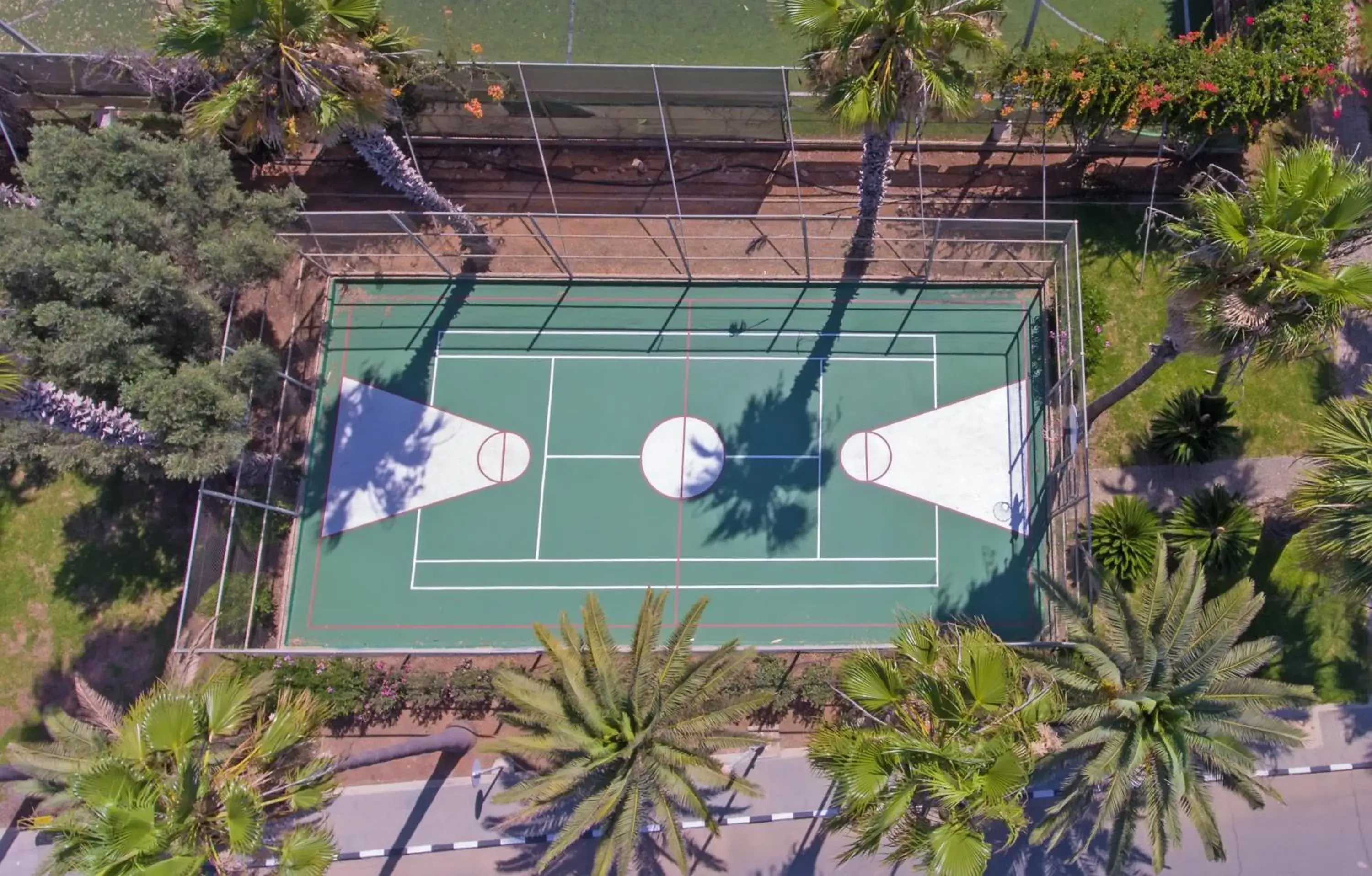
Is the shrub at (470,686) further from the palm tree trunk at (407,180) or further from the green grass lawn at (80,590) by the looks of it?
the palm tree trunk at (407,180)

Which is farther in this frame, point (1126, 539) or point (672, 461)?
point (672, 461)

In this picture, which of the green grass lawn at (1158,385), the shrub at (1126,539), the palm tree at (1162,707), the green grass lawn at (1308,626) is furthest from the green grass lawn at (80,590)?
the green grass lawn at (1308,626)

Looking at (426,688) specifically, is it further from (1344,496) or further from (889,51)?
(1344,496)

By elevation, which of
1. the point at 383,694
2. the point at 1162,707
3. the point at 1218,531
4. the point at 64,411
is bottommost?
the point at 383,694

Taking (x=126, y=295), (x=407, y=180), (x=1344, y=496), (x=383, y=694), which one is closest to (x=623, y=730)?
(x=383, y=694)

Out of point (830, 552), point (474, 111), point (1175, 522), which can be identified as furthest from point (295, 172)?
point (1175, 522)

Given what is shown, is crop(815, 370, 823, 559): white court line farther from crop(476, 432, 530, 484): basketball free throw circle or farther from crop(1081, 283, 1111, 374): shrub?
crop(476, 432, 530, 484): basketball free throw circle
